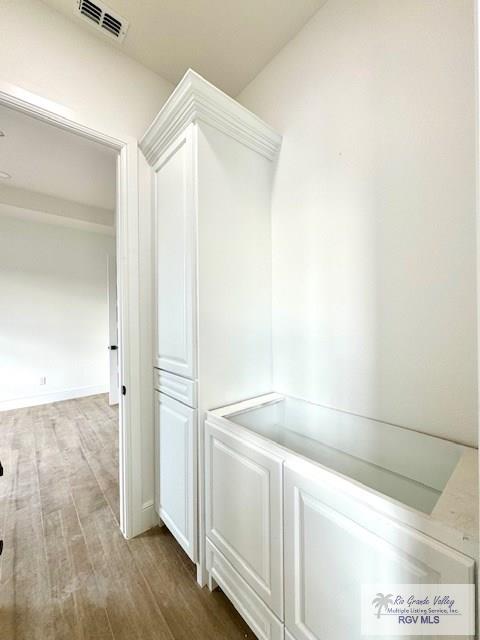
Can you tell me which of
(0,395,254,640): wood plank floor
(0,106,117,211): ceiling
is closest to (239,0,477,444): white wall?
(0,395,254,640): wood plank floor

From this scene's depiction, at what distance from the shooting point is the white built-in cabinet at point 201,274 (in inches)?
53.1

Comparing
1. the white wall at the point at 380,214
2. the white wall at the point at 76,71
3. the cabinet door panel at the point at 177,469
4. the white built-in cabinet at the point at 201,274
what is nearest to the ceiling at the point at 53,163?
the white wall at the point at 76,71

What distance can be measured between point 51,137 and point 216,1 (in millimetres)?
1924

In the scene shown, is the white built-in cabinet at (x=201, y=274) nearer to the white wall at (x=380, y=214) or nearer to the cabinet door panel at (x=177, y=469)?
the cabinet door panel at (x=177, y=469)

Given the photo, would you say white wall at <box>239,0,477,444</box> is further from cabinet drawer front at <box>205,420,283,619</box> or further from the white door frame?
the white door frame

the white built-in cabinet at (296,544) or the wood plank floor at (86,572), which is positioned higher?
the white built-in cabinet at (296,544)

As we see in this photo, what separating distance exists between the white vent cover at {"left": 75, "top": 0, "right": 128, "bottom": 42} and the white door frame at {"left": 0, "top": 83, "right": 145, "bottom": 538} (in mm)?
543

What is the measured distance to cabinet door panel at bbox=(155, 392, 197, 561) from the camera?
1366 mm

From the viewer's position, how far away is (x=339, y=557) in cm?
79

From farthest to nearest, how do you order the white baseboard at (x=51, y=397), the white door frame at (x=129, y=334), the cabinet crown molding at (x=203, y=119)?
the white baseboard at (x=51, y=397)
the white door frame at (x=129, y=334)
the cabinet crown molding at (x=203, y=119)

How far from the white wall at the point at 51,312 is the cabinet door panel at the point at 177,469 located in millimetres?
3508

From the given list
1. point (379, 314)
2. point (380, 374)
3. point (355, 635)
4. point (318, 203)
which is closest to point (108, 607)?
point (355, 635)

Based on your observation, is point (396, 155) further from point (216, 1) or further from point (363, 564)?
point (363, 564)

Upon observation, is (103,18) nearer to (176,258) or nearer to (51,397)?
(176,258)
